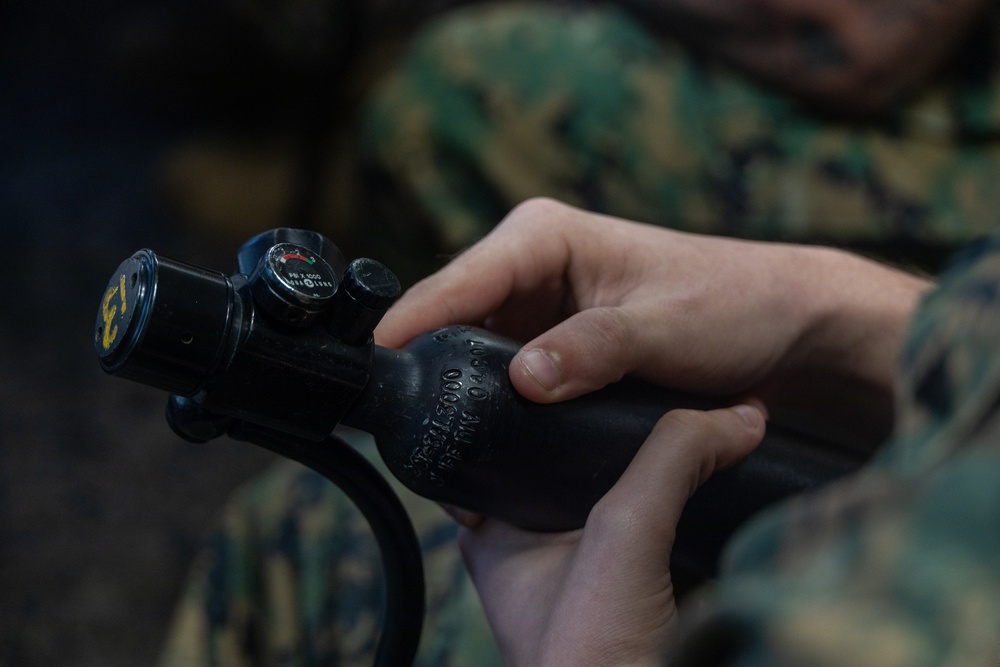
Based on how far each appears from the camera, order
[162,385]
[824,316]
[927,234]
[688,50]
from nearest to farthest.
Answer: [162,385]
[824,316]
[927,234]
[688,50]

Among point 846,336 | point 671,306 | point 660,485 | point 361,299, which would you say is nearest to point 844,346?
point 846,336

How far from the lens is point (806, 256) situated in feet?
2.22

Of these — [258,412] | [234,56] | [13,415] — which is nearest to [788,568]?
[258,412]

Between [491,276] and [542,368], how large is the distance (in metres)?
0.13

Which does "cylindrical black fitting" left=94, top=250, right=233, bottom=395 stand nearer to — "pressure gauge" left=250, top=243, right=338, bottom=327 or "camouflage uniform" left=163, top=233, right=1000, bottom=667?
"pressure gauge" left=250, top=243, right=338, bottom=327

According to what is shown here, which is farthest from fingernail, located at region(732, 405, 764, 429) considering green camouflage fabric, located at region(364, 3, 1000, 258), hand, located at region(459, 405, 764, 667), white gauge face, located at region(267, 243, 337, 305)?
green camouflage fabric, located at region(364, 3, 1000, 258)

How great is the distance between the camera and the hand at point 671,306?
0.54 m

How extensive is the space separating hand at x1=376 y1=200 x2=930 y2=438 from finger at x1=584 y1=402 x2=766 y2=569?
Result: 43mm

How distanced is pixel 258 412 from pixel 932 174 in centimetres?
85

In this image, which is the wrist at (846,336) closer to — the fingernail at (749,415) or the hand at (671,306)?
the hand at (671,306)

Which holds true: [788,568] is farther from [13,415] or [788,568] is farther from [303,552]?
[13,415]

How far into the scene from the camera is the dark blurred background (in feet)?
4.08

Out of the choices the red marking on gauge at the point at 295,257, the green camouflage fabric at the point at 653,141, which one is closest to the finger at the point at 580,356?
the red marking on gauge at the point at 295,257

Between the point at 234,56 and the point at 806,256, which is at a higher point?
the point at 806,256
